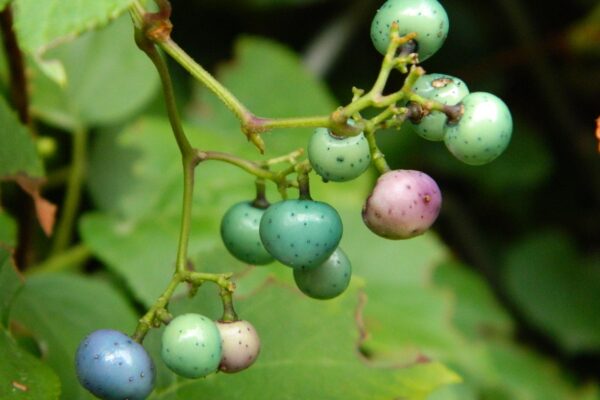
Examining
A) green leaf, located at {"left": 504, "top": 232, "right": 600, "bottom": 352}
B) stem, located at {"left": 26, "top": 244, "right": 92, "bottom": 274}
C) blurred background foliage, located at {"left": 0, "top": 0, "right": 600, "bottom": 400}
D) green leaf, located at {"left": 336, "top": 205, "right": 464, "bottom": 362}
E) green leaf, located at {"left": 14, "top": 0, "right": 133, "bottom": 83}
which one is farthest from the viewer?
green leaf, located at {"left": 504, "top": 232, "right": 600, "bottom": 352}

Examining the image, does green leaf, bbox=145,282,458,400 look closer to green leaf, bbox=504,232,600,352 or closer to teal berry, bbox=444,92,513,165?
teal berry, bbox=444,92,513,165

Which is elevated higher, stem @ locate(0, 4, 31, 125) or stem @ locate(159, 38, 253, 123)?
stem @ locate(0, 4, 31, 125)

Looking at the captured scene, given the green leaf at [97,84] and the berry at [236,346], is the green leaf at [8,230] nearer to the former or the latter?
the green leaf at [97,84]

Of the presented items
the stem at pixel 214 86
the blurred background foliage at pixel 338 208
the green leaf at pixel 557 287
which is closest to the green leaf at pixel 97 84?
the blurred background foliage at pixel 338 208

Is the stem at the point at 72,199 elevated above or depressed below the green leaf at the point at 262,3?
below

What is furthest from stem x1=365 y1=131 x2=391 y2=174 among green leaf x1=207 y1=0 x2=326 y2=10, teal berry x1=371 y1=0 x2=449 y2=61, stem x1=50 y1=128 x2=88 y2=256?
green leaf x1=207 y1=0 x2=326 y2=10

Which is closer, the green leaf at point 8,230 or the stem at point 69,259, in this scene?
the green leaf at point 8,230

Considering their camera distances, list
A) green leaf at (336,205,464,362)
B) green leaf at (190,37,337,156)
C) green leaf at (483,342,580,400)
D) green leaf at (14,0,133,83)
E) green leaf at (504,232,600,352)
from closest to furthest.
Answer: green leaf at (14,0,133,83) → green leaf at (336,205,464,362) → green leaf at (483,342,580,400) → green leaf at (190,37,337,156) → green leaf at (504,232,600,352)
